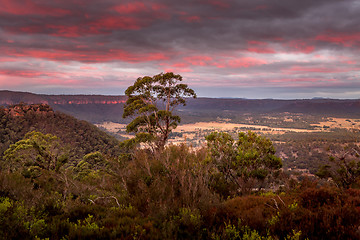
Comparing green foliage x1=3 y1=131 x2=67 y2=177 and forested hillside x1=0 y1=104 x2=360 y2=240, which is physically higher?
forested hillside x1=0 y1=104 x2=360 y2=240

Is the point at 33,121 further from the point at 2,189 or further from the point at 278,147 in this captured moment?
the point at 278,147

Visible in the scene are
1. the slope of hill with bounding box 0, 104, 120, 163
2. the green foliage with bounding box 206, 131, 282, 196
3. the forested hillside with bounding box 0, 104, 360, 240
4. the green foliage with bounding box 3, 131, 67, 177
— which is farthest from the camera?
the slope of hill with bounding box 0, 104, 120, 163

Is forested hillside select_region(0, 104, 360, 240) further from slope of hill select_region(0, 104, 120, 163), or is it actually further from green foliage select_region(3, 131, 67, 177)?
slope of hill select_region(0, 104, 120, 163)

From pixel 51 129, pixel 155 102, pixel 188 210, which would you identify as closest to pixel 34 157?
pixel 155 102

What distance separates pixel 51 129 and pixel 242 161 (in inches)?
2295

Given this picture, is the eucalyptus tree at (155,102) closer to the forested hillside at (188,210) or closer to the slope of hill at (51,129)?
the forested hillside at (188,210)

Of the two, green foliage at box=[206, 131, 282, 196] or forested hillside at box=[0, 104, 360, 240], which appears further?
green foliage at box=[206, 131, 282, 196]

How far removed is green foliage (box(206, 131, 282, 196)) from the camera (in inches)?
429

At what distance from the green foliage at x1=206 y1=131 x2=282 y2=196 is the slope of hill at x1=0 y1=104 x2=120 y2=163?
3797cm

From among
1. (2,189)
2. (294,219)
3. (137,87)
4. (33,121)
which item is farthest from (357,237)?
(33,121)

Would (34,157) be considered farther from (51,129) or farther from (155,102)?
(51,129)


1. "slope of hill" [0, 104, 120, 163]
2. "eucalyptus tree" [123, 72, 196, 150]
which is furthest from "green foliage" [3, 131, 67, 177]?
"slope of hill" [0, 104, 120, 163]

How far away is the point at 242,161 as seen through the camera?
11180 mm

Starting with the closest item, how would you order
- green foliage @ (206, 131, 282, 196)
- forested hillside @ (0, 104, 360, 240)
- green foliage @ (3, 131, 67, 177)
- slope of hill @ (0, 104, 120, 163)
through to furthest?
forested hillside @ (0, 104, 360, 240) → green foliage @ (206, 131, 282, 196) → green foliage @ (3, 131, 67, 177) → slope of hill @ (0, 104, 120, 163)
